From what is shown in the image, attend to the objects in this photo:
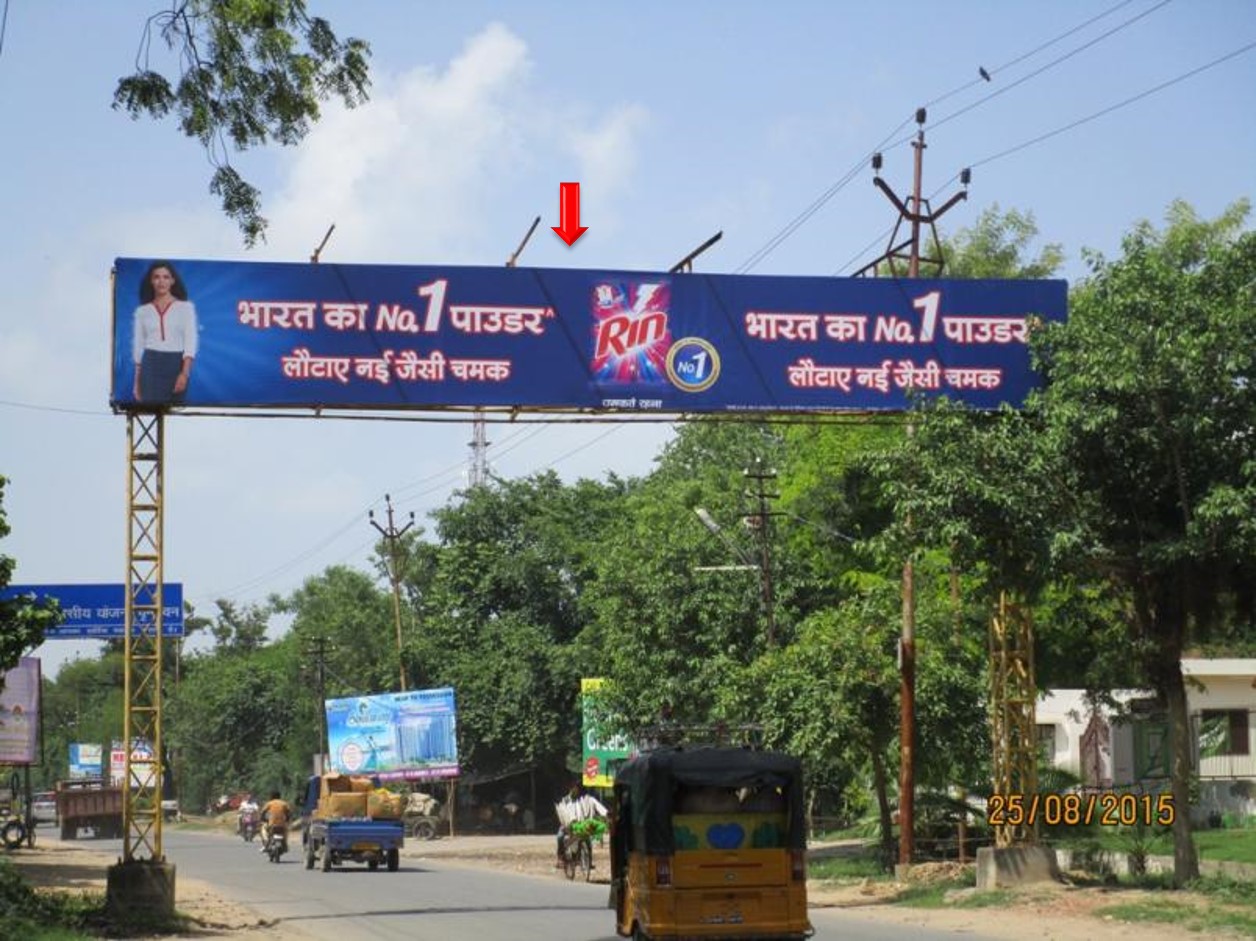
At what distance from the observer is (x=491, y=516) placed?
69.6m

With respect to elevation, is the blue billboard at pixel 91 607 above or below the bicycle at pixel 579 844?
above

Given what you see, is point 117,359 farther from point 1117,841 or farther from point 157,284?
point 1117,841

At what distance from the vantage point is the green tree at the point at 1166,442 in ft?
71.1

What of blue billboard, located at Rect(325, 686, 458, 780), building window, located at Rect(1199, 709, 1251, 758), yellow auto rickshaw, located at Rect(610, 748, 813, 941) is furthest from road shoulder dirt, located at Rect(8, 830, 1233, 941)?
blue billboard, located at Rect(325, 686, 458, 780)

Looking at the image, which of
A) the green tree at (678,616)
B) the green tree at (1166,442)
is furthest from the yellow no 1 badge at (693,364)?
the green tree at (678,616)

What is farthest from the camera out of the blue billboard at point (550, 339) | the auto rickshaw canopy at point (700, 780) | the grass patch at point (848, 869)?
the grass patch at point (848, 869)

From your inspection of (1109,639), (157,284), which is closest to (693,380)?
(157,284)

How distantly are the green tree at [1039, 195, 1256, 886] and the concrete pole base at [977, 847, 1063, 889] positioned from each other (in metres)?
2.11

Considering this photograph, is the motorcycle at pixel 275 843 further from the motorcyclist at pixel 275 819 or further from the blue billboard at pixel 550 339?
the blue billboard at pixel 550 339

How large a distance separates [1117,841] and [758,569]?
15022mm

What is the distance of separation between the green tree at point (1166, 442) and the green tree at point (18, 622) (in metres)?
14.5

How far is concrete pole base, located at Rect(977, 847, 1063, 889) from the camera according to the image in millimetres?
24844

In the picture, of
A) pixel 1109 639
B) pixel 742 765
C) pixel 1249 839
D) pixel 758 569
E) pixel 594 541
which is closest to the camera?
pixel 742 765
